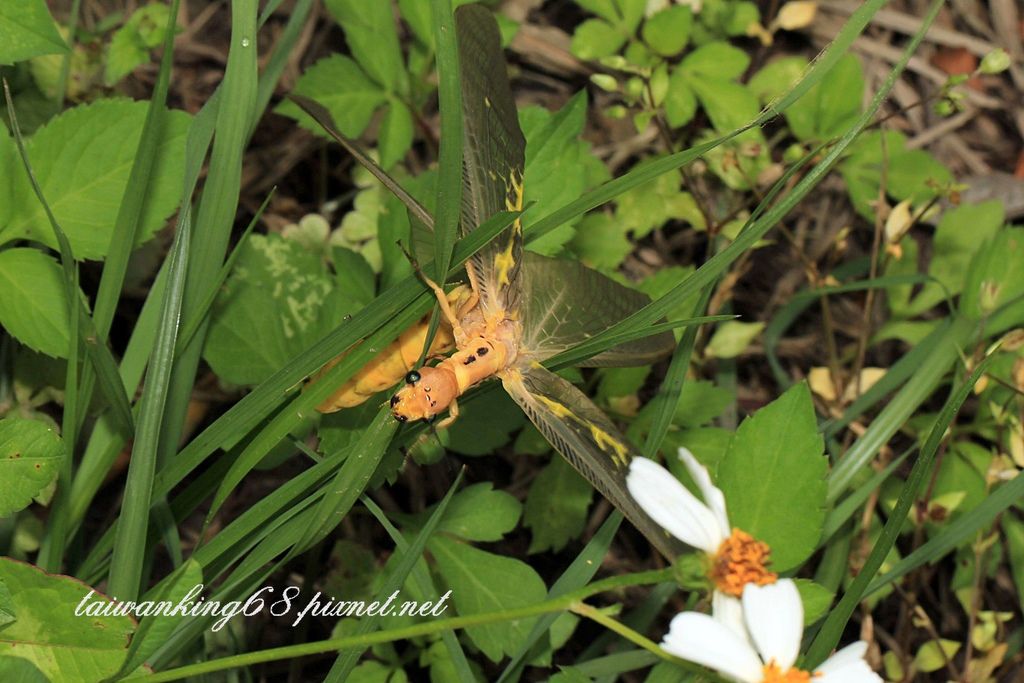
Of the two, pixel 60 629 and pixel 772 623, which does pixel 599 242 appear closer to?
pixel 772 623

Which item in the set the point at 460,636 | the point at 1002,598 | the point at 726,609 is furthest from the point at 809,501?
the point at 1002,598

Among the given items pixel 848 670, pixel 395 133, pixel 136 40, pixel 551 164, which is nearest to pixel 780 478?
pixel 848 670

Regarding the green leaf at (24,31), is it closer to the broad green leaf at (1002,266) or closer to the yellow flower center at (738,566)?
the yellow flower center at (738,566)

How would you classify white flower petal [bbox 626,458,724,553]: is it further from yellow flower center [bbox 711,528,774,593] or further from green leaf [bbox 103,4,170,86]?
green leaf [bbox 103,4,170,86]

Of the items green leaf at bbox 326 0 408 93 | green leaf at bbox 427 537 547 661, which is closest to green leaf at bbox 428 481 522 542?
green leaf at bbox 427 537 547 661

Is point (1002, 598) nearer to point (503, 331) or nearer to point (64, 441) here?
point (503, 331)

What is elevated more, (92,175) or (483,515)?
(92,175)
